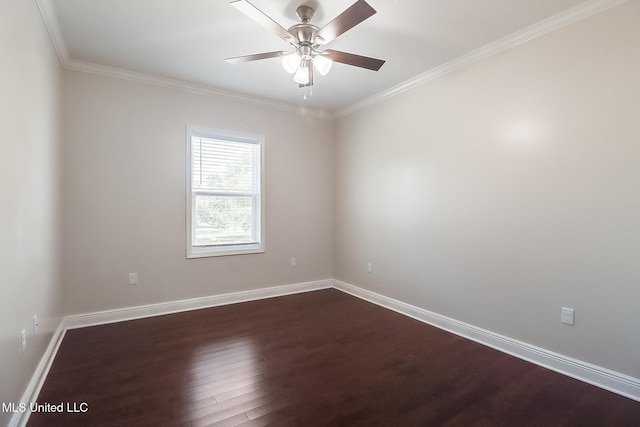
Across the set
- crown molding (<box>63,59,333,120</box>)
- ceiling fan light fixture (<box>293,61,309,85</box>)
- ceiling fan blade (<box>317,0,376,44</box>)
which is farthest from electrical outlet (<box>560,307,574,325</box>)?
crown molding (<box>63,59,333,120</box>)

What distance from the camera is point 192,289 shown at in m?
3.67

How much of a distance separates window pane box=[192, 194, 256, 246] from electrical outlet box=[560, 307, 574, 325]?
3303 millimetres

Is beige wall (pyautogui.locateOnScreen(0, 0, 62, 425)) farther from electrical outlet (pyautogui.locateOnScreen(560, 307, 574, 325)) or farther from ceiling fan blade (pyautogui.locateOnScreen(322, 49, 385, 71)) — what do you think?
electrical outlet (pyautogui.locateOnScreen(560, 307, 574, 325))

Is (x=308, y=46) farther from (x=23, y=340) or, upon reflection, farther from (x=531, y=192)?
(x=23, y=340)

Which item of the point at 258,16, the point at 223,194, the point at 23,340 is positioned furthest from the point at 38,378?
the point at 258,16

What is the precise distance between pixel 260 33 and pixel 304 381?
2.72m

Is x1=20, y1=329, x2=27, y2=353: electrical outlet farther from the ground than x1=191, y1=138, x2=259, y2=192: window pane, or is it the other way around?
x1=191, y1=138, x2=259, y2=192: window pane

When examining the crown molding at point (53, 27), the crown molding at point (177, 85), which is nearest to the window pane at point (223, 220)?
the crown molding at point (177, 85)

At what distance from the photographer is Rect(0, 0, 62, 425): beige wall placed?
1.53 m

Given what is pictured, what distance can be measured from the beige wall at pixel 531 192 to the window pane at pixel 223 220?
1.82 meters

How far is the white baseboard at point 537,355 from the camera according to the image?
2053mm

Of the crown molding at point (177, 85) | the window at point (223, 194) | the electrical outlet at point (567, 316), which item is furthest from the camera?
the window at point (223, 194)

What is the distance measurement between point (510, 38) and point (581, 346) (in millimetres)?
2465

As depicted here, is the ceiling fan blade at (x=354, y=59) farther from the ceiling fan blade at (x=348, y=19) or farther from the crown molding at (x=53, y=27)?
the crown molding at (x=53, y=27)
